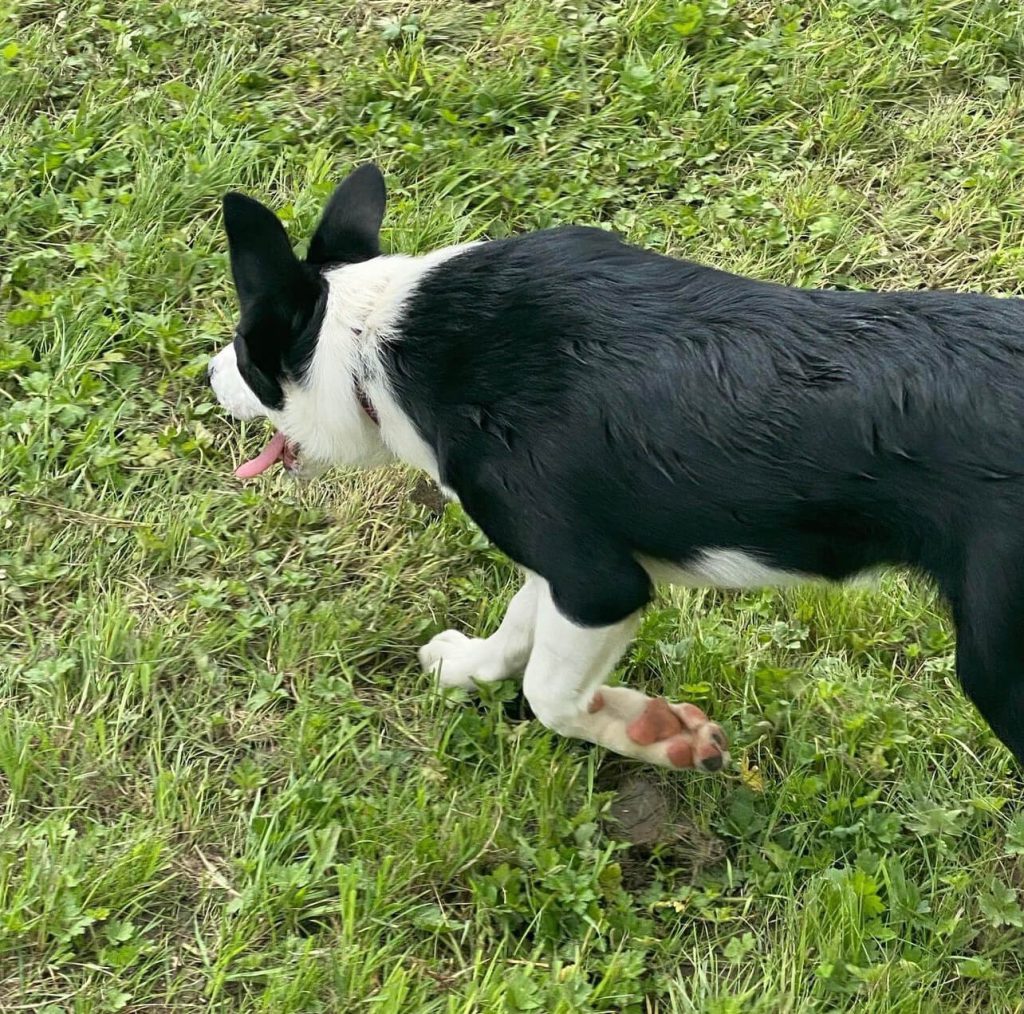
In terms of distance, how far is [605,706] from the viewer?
121 inches

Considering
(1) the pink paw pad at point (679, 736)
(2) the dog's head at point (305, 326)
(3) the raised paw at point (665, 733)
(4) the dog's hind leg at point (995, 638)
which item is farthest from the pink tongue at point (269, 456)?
(4) the dog's hind leg at point (995, 638)

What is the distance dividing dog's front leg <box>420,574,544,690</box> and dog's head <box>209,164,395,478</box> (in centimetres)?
51

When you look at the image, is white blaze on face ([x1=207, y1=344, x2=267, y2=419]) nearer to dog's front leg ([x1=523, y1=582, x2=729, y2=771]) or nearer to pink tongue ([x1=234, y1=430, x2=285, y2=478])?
pink tongue ([x1=234, y1=430, x2=285, y2=478])

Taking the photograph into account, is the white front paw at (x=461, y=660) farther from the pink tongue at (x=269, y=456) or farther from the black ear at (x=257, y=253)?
the black ear at (x=257, y=253)

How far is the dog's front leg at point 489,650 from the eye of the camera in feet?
10.3

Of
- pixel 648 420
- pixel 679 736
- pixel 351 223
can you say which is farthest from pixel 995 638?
pixel 351 223

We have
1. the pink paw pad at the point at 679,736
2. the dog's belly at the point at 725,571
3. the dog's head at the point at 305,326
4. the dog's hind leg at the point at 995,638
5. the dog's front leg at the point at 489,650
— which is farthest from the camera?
the dog's front leg at the point at 489,650

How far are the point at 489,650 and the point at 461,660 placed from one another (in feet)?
0.32

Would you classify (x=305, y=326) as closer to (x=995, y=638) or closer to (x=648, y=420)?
(x=648, y=420)

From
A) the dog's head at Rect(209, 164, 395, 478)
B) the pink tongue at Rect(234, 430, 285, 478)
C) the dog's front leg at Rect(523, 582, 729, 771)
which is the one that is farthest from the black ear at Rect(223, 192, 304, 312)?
the dog's front leg at Rect(523, 582, 729, 771)

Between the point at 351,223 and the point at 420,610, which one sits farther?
the point at 420,610

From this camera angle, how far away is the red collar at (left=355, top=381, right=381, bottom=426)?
2855mm

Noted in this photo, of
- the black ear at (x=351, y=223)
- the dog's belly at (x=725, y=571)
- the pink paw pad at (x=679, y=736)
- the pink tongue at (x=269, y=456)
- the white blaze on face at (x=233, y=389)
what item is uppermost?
the black ear at (x=351, y=223)

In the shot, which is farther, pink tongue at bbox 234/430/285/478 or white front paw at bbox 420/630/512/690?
pink tongue at bbox 234/430/285/478
